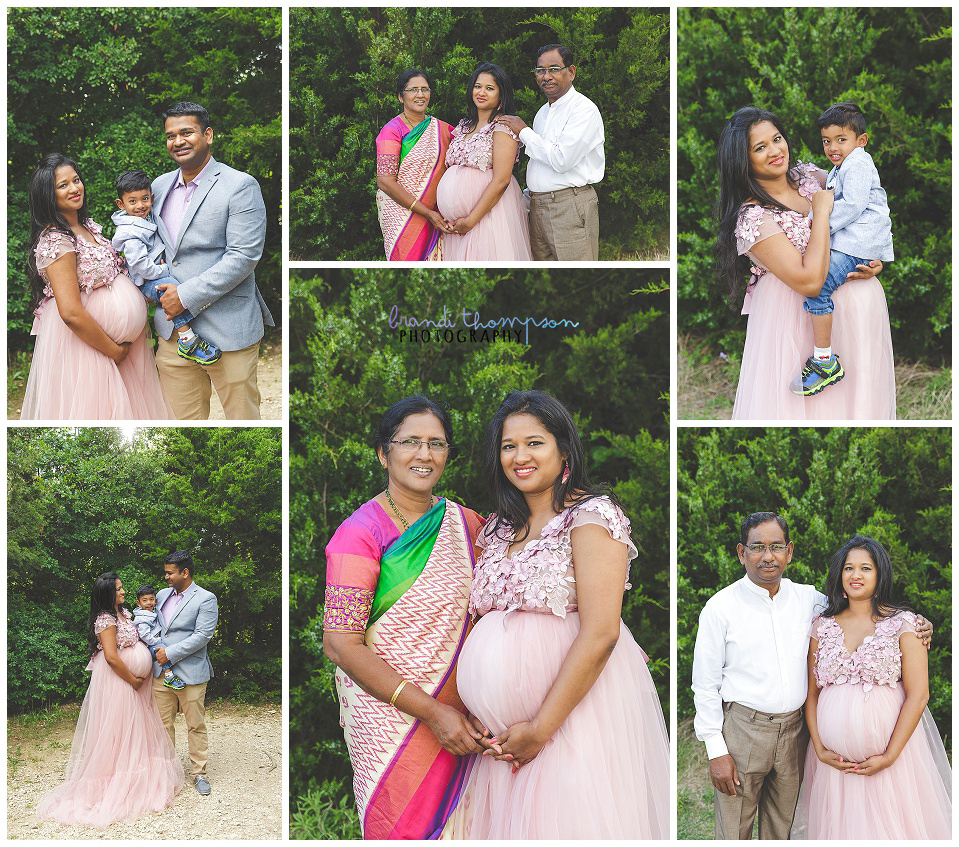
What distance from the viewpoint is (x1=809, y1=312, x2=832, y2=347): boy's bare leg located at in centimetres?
391

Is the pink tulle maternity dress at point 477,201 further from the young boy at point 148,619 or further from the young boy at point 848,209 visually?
the young boy at point 148,619

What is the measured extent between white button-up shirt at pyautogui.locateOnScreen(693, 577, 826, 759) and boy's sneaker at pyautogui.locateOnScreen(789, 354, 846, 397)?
0.88 metres

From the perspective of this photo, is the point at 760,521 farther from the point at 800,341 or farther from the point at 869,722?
the point at 869,722

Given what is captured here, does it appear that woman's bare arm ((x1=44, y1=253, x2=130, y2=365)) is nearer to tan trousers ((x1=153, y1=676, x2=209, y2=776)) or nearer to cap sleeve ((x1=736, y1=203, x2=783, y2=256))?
tan trousers ((x1=153, y1=676, x2=209, y2=776))

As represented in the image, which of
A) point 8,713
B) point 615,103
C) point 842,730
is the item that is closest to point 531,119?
point 615,103

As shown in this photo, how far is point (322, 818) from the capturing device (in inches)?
198

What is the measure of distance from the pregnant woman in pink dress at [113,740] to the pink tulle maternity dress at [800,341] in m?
3.25

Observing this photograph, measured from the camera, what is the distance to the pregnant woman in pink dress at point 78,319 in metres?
3.99

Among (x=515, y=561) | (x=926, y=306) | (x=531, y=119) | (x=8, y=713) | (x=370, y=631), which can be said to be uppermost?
(x=531, y=119)

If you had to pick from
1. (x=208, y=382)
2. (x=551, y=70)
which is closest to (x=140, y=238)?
(x=208, y=382)

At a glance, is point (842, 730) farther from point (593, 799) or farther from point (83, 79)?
point (83, 79)

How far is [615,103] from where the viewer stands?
459 centimetres

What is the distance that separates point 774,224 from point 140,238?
2.71m

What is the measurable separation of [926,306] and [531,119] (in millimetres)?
2748
